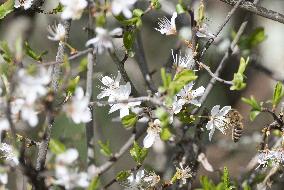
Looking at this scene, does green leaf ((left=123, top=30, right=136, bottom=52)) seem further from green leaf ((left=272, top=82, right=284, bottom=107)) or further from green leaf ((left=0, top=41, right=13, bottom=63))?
green leaf ((left=272, top=82, right=284, bottom=107))

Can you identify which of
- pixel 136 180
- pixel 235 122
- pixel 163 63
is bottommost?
pixel 163 63

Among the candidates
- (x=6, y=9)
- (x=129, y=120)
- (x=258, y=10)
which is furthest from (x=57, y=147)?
(x=258, y=10)

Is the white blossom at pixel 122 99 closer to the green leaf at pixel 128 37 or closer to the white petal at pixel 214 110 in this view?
the green leaf at pixel 128 37

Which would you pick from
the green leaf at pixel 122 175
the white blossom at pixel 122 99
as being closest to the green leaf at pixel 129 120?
the white blossom at pixel 122 99

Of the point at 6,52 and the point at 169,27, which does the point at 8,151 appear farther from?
the point at 169,27

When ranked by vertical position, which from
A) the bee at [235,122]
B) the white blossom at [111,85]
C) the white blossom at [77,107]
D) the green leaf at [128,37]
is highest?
the white blossom at [77,107]

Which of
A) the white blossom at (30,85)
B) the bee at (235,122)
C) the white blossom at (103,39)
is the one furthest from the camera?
the bee at (235,122)

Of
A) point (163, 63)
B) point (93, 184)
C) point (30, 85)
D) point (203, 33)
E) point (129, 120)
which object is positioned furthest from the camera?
point (163, 63)

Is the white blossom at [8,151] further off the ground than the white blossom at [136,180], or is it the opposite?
the white blossom at [8,151]

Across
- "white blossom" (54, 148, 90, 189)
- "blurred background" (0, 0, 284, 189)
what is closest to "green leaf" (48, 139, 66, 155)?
"white blossom" (54, 148, 90, 189)

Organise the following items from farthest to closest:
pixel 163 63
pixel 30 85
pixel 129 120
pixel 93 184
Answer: pixel 163 63 < pixel 129 120 < pixel 93 184 < pixel 30 85

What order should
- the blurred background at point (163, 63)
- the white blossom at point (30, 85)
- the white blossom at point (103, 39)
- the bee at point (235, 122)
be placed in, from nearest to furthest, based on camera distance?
the white blossom at point (30, 85) < the white blossom at point (103, 39) < the bee at point (235, 122) < the blurred background at point (163, 63)

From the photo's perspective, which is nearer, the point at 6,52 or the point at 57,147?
the point at 57,147
